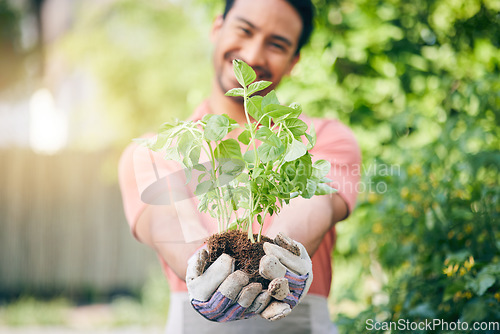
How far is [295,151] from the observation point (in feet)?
A: 2.80

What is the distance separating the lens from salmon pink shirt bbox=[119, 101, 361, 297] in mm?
1161

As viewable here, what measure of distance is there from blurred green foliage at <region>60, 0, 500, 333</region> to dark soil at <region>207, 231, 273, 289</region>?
0.72m

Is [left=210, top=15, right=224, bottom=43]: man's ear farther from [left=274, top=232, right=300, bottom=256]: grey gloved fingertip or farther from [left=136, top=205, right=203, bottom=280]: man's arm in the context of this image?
[left=274, top=232, right=300, bottom=256]: grey gloved fingertip

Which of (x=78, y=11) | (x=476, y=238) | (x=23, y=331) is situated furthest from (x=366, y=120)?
(x=78, y=11)

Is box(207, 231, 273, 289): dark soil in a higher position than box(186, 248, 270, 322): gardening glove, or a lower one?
higher

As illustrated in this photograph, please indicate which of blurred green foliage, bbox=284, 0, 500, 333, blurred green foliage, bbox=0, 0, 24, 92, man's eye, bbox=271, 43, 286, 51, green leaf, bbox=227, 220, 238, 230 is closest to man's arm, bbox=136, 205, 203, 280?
green leaf, bbox=227, 220, 238, 230

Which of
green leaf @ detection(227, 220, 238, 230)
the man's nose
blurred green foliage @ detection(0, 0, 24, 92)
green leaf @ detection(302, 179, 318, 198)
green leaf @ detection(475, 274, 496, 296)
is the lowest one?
green leaf @ detection(475, 274, 496, 296)

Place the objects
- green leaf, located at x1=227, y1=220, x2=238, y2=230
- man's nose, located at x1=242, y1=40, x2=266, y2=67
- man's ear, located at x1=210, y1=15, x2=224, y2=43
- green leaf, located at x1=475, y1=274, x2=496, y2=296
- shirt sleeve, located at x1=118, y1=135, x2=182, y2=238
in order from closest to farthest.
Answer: green leaf, located at x1=227, y1=220, x2=238, y2=230, shirt sleeve, located at x1=118, y1=135, x2=182, y2=238, green leaf, located at x1=475, y1=274, x2=496, y2=296, man's nose, located at x1=242, y1=40, x2=266, y2=67, man's ear, located at x1=210, y1=15, x2=224, y2=43

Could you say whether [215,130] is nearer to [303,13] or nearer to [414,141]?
[303,13]

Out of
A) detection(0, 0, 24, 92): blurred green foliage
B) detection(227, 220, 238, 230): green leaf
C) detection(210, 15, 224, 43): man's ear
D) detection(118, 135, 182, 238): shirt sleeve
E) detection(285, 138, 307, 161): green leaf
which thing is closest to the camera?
detection(285, 138, 307, 161): green leaf

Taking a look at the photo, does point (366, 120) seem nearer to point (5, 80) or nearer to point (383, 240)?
point (383, 240)

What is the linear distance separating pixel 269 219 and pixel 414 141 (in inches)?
45.5

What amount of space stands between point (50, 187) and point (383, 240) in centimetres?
398

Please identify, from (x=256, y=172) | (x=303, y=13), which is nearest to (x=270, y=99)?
(x=256, y=172)
